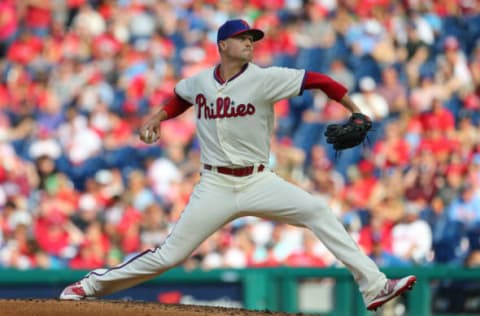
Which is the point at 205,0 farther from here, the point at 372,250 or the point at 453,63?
the point at 372,250

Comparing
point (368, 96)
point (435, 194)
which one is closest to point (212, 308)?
point (435, 194)

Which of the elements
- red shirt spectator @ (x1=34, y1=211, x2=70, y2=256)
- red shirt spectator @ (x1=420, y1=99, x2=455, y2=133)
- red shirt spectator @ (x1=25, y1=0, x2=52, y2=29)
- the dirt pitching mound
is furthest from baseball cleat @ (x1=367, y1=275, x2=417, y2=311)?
red shirt spectator @ (x1=25, y1=0, x2=52, y2=29)

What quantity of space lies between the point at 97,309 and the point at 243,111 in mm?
1333

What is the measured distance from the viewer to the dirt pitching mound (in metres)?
6.36

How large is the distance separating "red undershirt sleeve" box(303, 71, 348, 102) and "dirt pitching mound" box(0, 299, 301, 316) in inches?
50.0

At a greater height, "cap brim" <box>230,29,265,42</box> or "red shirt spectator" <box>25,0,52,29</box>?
"red shirt spectator" <box>25,0,52,29</box>

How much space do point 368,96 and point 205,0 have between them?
2.77 meters

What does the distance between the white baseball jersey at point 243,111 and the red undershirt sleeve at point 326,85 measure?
0.14 ft

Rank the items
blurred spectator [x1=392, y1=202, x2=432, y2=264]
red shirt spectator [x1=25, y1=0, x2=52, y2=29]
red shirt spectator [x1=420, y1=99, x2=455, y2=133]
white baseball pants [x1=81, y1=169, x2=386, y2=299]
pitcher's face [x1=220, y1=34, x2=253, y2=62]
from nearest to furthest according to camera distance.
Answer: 1. white baseball pants [x1=81, y1=169, x2=386, y2=299]
2. pitcher's face [x1=220, y1=34, x2=253, y2=62]
3. blurred spectator [x1=392, y1=202, x2=432, y2=264]
4. red shirt spectator [x1=420, y1=99, x2=455, y2=133]
5. red shirt spectator [x1=25, y1=0, x2=52, y2=29]

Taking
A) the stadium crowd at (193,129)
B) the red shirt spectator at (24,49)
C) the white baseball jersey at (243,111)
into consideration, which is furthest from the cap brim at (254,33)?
the red shirt spectator at (24,49)

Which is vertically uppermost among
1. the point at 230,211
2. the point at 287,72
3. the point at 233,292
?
the point at 287,72

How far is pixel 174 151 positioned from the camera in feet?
42.1

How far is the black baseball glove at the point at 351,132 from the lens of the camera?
6.42m

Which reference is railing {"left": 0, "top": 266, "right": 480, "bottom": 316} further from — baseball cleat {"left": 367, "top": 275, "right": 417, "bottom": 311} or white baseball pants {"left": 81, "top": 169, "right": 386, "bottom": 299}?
baseball cleat {"left": 367, "top": 275, "right": 417, "bottom": 311}
